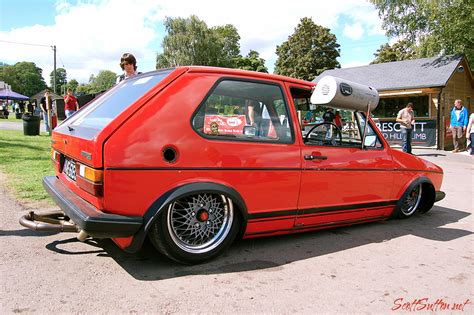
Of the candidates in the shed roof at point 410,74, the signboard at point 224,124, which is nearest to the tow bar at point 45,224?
the signboard at point 224,124

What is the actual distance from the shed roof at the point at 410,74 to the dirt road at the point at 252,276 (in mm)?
15912

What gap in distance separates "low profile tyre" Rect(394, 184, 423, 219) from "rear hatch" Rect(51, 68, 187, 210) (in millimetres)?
3160

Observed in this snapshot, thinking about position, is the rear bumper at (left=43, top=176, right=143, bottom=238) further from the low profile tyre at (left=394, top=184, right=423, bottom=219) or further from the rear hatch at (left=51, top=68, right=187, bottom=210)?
the low profile tyre at (left=394, top=184, right=423, bottom=219)

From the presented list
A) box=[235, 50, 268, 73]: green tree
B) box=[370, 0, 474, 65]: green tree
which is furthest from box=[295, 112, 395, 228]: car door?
box=[235, 50, 268, 73]: green tree

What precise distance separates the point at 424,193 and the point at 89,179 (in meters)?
4.35

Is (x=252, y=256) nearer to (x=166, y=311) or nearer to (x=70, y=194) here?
(x=166, y=311)

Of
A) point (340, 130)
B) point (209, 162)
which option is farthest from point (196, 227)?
point (340, 130)

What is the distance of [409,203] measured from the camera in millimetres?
4957

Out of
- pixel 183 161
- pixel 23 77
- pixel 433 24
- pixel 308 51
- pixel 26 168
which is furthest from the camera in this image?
pixel 23 77

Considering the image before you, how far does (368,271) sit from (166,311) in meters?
1.75

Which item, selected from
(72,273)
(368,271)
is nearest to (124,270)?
(72,273)

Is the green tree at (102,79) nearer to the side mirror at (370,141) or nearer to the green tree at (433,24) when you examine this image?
the green tree at (433,24)

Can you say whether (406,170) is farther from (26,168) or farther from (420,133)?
(420,133)

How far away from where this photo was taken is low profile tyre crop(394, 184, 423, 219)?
15.2 ft
